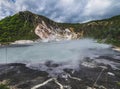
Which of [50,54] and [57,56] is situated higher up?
[57,56]

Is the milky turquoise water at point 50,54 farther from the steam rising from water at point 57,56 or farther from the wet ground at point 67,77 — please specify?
the wet ground at point 67,77

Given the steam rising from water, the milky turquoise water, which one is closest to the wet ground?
the steam rising from water

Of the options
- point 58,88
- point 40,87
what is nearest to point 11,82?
point 40,87

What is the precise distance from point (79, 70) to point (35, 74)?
39.6 feet

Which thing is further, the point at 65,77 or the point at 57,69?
the point at 57,69

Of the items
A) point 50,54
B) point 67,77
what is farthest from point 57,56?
point 67,77

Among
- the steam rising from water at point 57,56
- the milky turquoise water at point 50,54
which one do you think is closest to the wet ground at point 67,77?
the steam rising from water at point 57,56

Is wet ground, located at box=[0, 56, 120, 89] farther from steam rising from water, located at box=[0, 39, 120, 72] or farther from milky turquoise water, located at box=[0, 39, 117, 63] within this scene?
milky turquoise water, located at box=[0, 39, 117, 63]

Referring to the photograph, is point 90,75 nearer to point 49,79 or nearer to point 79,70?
point 79,70

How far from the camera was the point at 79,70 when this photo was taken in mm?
58469

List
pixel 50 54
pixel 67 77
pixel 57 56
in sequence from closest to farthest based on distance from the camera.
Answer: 1. pixel 67 77
2. pixel 57 56
3. pixel 50 54

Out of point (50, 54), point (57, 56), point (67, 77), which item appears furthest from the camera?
point (50, 54)

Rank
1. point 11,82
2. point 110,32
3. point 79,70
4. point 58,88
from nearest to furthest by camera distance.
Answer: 1. point 58,88
2. point 11,82
3. point 79,70
4. point 110,32

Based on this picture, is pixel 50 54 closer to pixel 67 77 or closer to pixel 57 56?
pixel 57 56
